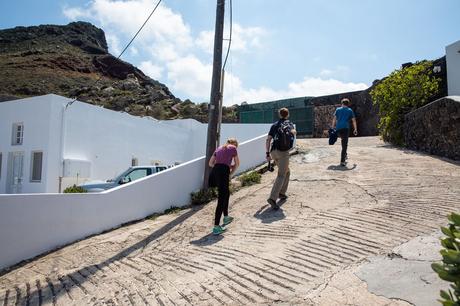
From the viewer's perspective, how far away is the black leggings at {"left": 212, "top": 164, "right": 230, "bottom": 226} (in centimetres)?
674

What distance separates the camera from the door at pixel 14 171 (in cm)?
1714

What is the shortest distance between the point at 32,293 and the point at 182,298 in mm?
2309

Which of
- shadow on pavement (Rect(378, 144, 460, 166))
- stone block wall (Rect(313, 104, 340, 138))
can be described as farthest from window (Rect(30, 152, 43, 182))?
stone block wall (Rect(313, 104, 340, 138))

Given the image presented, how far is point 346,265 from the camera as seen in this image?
4.59 metres

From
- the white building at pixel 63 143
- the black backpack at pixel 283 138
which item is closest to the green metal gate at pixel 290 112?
the white building at pixel 63 143

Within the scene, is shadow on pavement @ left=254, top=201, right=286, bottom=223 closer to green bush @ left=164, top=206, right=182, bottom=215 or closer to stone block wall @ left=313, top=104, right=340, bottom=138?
green bush @ left=164, top=206, right=182, bottom=215

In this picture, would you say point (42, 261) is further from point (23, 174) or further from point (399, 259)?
point (23, 174)

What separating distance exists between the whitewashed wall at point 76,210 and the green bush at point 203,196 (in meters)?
0.26

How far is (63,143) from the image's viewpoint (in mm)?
16156

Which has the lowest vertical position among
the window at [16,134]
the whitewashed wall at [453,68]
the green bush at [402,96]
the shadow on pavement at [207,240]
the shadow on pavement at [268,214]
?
the shadow on pavement at [207,240]

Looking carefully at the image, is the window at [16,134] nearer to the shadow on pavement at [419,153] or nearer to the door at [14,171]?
the door at [14,171]

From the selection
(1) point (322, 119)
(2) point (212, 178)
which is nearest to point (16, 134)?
(2) point (212, 178)

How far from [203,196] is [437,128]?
691 cm

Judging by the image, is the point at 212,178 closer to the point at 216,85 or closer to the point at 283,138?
the point at 283,138
